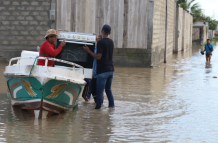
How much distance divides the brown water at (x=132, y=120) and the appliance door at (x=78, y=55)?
91cm

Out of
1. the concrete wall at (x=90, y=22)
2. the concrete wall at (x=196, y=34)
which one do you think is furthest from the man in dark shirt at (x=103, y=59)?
the concrete wall at (x=196, y=34)

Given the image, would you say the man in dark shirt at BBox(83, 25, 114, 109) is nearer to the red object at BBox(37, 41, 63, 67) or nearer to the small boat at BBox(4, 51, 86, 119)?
the small boat at BBox(4, 51, 86, 119)

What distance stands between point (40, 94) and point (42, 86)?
0.58 feet

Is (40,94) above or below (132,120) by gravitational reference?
above

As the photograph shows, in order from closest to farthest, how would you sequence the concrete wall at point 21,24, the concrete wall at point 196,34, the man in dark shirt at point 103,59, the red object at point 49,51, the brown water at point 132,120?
the brown water at point 132,120 < the red object at point 49,51 < the man in dark shirt at point 103,59 < the concrete wall at point 21,24 < the concrete wall at point 196,34

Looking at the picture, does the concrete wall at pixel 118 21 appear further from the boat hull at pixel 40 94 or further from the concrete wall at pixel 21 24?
the boat hull at pixel 40 94

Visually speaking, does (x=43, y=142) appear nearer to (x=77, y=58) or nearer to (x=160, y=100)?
(x=77, y=58)

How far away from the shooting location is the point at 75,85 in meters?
8.84

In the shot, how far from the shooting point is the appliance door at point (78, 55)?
975 centimetres

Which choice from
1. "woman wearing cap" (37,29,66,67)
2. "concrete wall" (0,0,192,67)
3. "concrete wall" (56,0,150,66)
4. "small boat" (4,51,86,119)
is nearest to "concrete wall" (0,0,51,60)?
"concrete wall" (0,0,192,67)

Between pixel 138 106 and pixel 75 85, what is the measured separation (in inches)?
80.8

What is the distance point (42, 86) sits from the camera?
325 inches

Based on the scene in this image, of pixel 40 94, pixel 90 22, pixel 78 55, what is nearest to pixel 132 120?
pixel 40 94

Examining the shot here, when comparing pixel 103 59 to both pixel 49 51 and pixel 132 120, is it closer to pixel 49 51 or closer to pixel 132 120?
pixel 49 51
